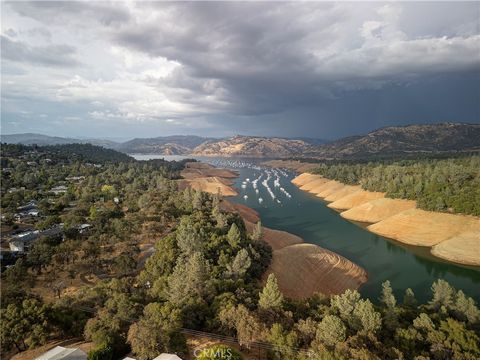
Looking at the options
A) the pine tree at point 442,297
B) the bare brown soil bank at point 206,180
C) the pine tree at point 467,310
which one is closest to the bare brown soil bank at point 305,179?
the bare brown soil bank at point 206,180

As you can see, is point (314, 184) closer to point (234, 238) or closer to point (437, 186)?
point (437, 186)

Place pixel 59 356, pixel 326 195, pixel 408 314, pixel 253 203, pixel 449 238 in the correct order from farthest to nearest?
pixel 326 195
pixel 253 203
pixel 449 238
pixel 408 314
pixel 59 356

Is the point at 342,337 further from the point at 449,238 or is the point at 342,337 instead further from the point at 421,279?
the point at 449,238

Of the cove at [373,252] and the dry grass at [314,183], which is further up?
the dry grass at [314,183]

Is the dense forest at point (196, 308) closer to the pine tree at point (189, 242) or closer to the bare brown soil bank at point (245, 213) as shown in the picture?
the pine tree at point (189, 242)

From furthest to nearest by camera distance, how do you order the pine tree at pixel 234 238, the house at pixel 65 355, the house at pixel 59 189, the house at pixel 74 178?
the house at pixel 74 178 → the house at pixel 59 189 → the pine tree at pixel 234 238 → the house at pixel 65 355

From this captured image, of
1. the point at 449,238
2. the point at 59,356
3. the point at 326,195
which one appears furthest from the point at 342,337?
the point at 326,195
